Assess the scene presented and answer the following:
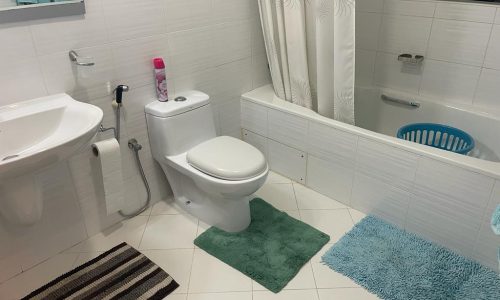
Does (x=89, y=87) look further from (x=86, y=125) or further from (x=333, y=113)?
(x=333, y=113)

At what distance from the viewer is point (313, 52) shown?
84.0 inches

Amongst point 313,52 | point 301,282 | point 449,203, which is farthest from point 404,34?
point 301,282

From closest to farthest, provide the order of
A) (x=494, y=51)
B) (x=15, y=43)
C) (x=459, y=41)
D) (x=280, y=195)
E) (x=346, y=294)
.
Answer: (x=15, y=43) → (x=346, y=294) → (x=494, y=51) → (x=459, y=41) → (x=280, y=195)

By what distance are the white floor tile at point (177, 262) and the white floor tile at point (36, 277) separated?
1.24 ft

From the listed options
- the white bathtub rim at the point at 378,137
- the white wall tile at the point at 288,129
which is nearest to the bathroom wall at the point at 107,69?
the white bathtub rim at the point at 378,137

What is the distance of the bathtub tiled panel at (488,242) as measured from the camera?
5.27 feet

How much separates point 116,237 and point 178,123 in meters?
0.69

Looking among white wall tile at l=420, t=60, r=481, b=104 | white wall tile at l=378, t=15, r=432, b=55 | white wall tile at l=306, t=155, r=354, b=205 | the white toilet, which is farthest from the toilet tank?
white wall tile at l=420, t=60, r=481, b=104

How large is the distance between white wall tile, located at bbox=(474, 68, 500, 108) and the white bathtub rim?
1.93ft

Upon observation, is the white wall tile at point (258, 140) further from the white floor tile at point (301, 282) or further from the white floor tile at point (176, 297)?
the white floor tile at point (176, 297)

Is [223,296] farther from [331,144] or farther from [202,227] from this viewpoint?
[331,144]

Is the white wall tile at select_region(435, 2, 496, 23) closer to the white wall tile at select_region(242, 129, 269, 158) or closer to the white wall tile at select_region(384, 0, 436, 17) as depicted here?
the white wall tile at select_region(384, 0, 436, 17)

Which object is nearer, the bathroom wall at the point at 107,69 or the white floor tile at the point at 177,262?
the bathroom wall at the point at 107,69

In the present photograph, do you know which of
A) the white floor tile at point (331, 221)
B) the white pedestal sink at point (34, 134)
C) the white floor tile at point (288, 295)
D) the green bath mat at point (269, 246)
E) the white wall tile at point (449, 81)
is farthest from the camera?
the white wall tile at point (449, 81)
